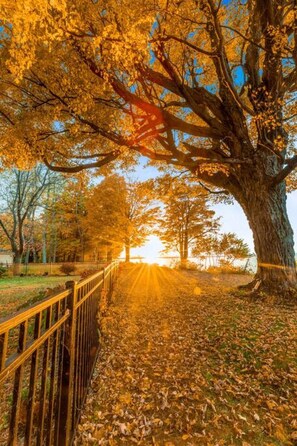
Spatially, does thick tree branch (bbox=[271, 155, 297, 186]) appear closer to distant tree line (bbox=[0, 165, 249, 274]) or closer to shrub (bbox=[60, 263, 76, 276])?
distant tree line (bbox=[0, 165, 249, 274])

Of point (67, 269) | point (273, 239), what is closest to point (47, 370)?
point (273, 239)

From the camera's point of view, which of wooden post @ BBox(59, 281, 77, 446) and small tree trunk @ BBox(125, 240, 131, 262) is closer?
wooden post @ BBox(59, 281, 77, 446)

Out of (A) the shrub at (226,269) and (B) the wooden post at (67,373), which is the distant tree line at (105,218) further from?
(B) the wooden post at (67,373)

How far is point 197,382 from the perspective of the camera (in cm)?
366

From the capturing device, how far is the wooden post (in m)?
2.33

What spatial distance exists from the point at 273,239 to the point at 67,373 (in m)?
6.95

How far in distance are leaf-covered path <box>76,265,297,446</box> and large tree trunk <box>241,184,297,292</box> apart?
50.6 inches

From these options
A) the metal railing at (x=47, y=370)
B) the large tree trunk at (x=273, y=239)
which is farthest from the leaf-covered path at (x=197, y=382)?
the large tree trunk at (x=273, y=239)

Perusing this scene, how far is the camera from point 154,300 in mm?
8656

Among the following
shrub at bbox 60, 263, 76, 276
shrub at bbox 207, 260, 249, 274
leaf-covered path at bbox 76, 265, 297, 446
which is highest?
shrub at bbox 207, 260, 249, 274

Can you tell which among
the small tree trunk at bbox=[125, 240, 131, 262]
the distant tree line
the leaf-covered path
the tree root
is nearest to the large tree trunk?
the tree root

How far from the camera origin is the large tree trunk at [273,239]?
7.38m

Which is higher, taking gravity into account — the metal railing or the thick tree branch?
→ the thick tree branch

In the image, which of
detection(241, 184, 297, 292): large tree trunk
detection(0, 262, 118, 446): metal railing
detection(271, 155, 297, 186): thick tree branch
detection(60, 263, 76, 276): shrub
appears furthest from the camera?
detection(60, 263, 76, 276): shrub
